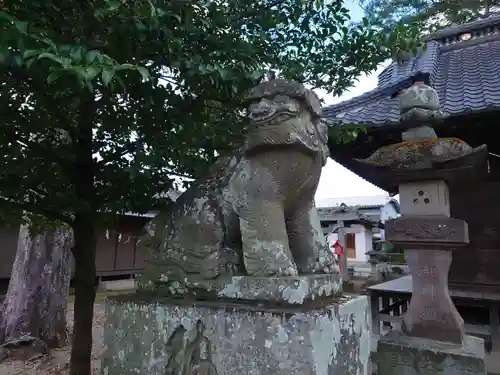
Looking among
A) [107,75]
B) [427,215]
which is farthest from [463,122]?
[107,75]

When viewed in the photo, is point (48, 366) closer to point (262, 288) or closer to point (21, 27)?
point (262, 288)

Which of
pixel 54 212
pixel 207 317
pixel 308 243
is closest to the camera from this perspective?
pixel 207 317

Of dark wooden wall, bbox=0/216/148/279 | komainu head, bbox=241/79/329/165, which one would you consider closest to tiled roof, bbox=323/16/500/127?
komainu head, bbox=241/79/329/165

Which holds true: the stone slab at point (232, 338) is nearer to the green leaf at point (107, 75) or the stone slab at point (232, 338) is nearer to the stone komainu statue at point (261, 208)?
the stone komainu statue at point (261, 208)

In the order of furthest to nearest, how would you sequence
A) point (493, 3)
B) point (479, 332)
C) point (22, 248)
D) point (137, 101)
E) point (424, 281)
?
point (493, 3), point (22, 248), point (479, 332), point (424, 281), point (137, 101)

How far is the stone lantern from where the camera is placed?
3.45 meters

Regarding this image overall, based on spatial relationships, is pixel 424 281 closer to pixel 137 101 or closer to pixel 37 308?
pixel 137 101

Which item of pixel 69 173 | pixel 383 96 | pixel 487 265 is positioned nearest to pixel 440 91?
pixel 383 96

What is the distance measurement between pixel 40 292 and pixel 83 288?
3365 millimetres

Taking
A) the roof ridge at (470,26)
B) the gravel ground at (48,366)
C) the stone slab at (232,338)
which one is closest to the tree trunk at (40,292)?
the gravel ground at (48,366)

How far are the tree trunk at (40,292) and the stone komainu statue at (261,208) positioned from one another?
13.8 feet

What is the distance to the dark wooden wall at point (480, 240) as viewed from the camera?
4848mm

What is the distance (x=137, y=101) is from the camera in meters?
2.34

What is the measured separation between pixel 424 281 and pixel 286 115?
8.97 feet
